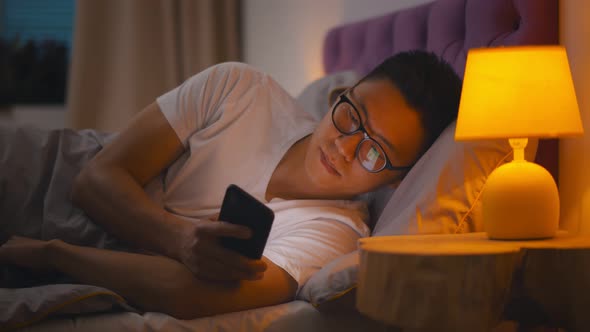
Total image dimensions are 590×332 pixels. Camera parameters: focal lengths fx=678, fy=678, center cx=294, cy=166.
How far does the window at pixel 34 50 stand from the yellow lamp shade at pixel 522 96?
3720 millimetres

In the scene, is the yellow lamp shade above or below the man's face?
above

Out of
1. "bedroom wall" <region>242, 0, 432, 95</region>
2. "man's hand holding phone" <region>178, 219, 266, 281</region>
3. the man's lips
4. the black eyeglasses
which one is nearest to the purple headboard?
"bedroom wall" <region>242, 0, 432, 95</region>

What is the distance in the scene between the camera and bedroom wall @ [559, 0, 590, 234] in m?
1.62

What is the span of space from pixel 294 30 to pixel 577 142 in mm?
2356

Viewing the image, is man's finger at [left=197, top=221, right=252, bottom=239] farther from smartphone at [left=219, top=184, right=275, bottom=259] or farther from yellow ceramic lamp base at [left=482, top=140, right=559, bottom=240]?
yellow ceramic lamp base at [left=482, top=140, right=559, bottom=240]

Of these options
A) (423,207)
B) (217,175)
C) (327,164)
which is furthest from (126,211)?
(423,207)

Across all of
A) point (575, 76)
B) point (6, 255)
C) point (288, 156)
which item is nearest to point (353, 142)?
point (288, 156)

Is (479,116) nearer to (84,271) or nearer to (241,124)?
(241,124)

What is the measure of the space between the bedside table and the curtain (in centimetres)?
328

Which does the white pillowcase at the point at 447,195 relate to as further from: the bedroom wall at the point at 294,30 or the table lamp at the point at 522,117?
the bedroom wall at the point at 294,30

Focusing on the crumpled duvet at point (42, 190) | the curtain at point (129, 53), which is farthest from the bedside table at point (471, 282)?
the curtain at point (129, 53)

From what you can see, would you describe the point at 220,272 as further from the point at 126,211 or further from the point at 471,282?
the point at 471,282

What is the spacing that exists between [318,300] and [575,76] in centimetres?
87

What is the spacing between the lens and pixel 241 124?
1867mm
